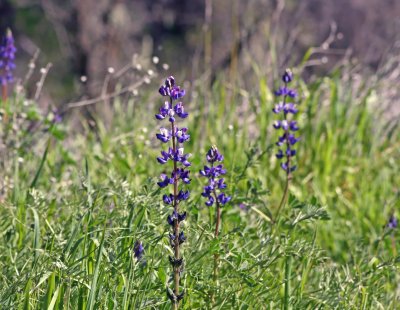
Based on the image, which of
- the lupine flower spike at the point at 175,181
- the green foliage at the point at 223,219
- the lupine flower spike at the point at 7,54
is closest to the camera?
the lupine flower spike at the point at 175,181

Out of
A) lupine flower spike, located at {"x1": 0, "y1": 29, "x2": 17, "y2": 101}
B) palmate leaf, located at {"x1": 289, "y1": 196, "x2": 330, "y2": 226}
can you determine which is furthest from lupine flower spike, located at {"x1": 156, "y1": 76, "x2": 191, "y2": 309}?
lupine flower spike, located at {"x1": 0, "y1": 29, "x2": 17, "y2": 101}

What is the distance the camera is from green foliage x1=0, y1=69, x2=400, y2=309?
8.48 feet

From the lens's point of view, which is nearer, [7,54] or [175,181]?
[175,181]

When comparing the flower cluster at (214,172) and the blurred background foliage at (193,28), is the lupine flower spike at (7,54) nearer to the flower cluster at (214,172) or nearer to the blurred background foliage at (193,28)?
the flower cluster at (214,172)

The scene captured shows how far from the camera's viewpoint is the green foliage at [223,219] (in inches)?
102

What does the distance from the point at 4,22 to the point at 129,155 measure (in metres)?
12.1

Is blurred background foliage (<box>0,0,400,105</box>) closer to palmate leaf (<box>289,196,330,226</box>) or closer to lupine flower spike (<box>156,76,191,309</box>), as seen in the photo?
palmate leaf (<box>289,196,330,226</box>)

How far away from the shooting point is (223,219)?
325cm

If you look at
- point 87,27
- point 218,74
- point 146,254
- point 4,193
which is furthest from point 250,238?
point 87,27

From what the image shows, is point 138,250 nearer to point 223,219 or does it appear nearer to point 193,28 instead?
point 223,219

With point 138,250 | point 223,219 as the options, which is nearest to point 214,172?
point 138,250

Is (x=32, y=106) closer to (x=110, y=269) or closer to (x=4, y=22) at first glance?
(x=110, y=269)

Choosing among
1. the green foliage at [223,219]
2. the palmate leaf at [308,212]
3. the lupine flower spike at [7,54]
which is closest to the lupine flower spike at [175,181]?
the green foliage at [223,219]

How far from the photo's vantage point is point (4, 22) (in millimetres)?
15523
